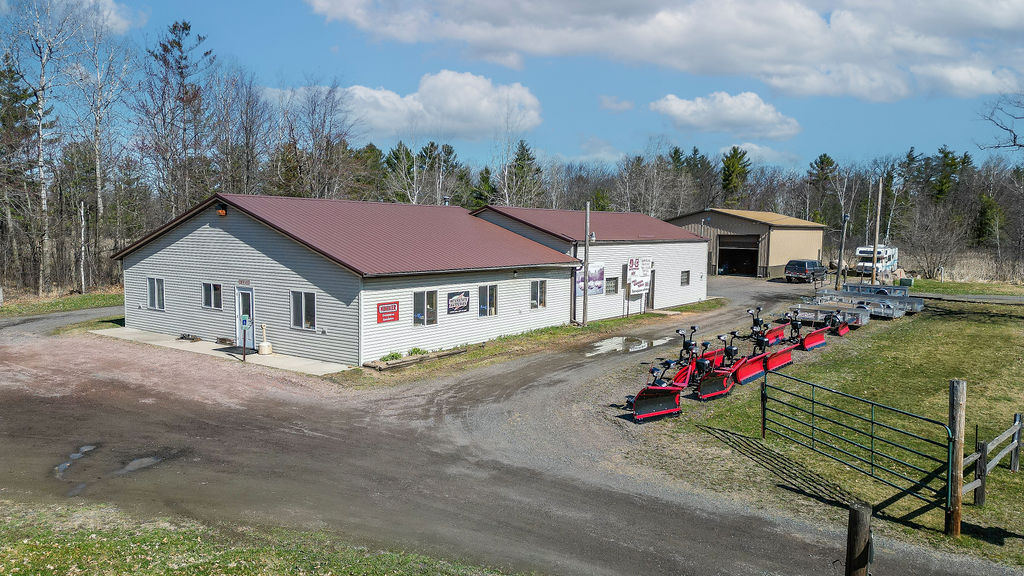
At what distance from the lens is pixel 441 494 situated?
358 inches

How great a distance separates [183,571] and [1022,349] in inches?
1004

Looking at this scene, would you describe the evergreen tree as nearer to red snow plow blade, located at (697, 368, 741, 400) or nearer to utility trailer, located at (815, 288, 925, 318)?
utility trailer, located at (815, 288, 925, 318)

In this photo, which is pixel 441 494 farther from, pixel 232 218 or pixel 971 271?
pixel 971 271

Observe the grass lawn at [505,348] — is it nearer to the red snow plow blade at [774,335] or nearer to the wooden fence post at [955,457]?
the red snow plow blade at [774,335]

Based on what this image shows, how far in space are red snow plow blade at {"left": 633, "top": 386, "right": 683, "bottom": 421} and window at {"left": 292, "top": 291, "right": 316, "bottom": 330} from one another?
414 inches

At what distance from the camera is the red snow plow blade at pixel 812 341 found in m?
20.8

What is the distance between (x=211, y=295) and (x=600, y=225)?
58.6 feet

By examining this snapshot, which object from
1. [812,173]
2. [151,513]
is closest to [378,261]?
[151,513]

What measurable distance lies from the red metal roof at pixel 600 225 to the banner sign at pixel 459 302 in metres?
6.94

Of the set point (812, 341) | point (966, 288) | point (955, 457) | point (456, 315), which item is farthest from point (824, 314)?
point (966, 288)

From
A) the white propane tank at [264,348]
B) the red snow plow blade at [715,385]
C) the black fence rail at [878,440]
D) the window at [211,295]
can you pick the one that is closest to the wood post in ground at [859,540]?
the black fence rail at [878,440]

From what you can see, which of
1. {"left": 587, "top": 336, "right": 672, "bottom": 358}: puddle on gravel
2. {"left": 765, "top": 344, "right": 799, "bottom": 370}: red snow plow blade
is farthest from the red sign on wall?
{"left": 765, "top": 344, "right": 799, "bottom": 370}: red snow plow blade

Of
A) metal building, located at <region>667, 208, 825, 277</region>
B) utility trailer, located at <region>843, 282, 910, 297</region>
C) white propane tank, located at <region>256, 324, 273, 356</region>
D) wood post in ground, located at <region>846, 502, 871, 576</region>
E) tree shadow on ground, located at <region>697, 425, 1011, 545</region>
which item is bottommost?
tree shadow on ground, located at <region>697, 425, 1011, 545</region>

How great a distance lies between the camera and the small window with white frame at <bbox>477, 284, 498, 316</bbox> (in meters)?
22.1
